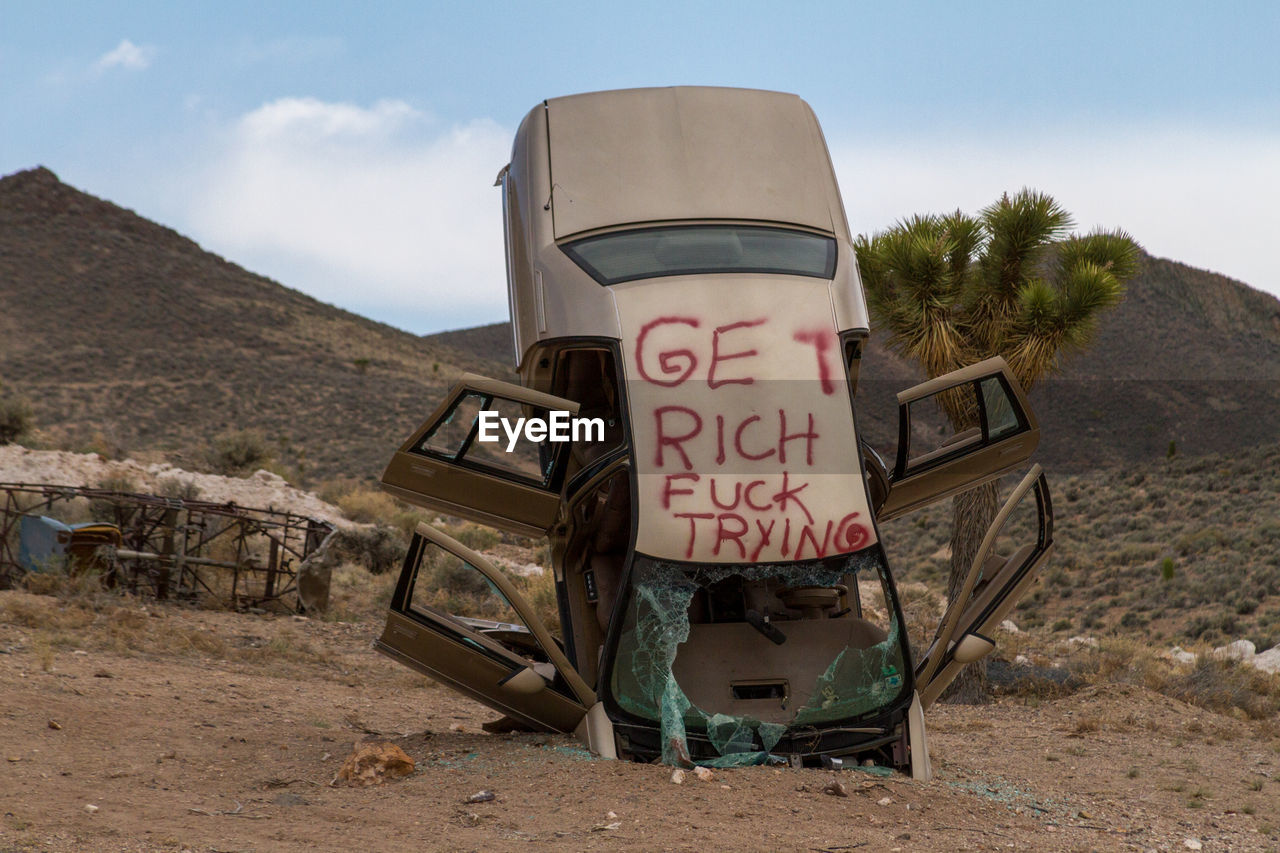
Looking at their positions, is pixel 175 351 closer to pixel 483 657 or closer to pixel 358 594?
pixel 358 594

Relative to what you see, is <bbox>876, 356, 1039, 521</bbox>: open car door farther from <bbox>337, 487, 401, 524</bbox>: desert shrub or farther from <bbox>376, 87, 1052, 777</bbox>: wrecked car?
<bbox>337, 487, 401, 524</bbox>: desert shrub

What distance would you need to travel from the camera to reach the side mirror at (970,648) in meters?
7.62

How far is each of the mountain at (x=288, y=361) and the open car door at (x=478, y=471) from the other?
110ft

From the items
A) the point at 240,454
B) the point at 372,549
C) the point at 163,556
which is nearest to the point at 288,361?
the point at 240,454

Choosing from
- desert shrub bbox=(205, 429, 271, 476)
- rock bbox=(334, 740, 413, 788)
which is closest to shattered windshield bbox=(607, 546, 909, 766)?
rock bbox=(334, 740, 413, 788)

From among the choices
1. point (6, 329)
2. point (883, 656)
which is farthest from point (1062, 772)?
point (6, 329)

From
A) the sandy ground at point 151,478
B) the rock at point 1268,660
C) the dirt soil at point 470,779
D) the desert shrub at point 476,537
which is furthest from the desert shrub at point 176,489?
the rock at point 1268,660

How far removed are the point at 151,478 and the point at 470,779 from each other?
83.4 ft

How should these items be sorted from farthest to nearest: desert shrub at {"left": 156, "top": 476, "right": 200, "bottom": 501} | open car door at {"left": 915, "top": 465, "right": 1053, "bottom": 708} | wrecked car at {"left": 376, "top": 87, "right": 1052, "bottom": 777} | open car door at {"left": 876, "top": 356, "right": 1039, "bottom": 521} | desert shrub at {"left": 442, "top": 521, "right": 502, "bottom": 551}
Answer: desert shrub at {"left": 442, "top": 521, "right": 502, "bottom": 551} < desert shrub at {"left": 156, "top": 476, "right": 200, "bottom": 501} < open car door at {"left": 876, "top": 356, "right": 1039, "bottom": 521} < open car door at {"left": 915, "top": 465, "right": 1053, "bottom": 708} < wrecked car at {"left": 376, "top": 87, "right": 1052, "bottom": 777}

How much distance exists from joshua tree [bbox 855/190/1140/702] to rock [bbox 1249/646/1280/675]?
6.36 metres

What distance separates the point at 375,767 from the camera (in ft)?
24.5

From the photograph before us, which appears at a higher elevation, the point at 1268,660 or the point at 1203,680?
the point at 1203,680

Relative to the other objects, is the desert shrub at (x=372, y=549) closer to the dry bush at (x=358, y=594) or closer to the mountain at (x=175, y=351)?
the dry bush at (x=358, y=594)

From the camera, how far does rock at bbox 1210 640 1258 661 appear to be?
1928 centimetres
